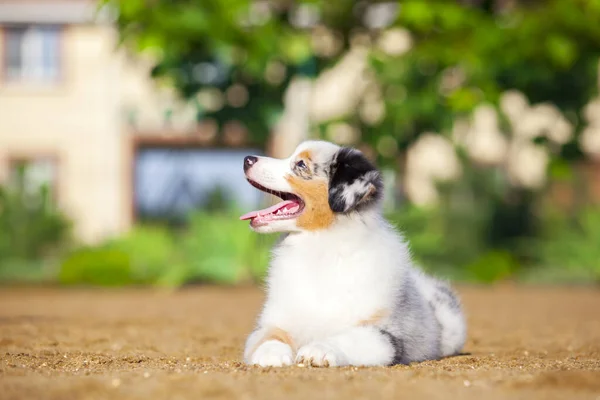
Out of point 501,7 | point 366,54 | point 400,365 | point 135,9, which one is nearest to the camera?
point 400,365

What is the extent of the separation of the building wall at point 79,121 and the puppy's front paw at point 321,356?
1998 cm

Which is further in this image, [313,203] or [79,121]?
[79,121]

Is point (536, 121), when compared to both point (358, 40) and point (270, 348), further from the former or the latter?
point (270, 348)

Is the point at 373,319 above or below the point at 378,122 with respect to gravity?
below

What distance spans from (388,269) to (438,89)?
10.6 meters

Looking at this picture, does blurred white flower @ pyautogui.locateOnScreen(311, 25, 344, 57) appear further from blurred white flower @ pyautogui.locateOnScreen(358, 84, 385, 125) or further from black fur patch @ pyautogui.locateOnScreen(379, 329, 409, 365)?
black fur patch @ pyautogui.locateOnScreen(379, 329, 409, 365)

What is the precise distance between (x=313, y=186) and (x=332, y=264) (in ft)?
1.58

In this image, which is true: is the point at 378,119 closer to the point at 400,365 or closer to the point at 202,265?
the point at 202,265

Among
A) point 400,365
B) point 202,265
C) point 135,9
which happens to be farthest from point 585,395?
point 202,265

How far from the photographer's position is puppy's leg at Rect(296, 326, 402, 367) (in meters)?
5.45

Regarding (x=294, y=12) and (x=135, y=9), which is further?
(x=294, y=12)

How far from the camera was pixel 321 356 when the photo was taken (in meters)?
5.43

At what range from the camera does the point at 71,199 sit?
24891 mm

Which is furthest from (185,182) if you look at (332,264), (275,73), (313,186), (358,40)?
(332,264)
